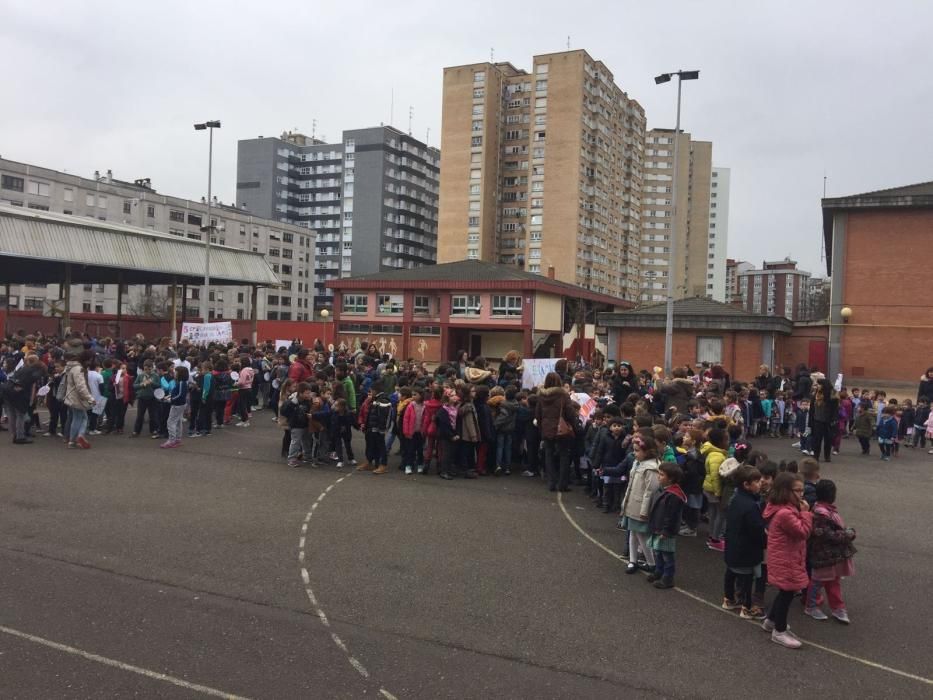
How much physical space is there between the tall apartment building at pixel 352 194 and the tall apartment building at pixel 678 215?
38015 mm

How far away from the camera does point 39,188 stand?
77375 millimetres

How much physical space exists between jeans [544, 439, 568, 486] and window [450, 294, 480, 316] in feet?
125

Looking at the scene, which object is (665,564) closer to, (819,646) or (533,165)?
(819,646)

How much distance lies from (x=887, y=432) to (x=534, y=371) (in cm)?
807

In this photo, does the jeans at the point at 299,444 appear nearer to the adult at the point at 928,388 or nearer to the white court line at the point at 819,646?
the white court line at the point at 819,646

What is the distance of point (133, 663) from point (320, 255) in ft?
400

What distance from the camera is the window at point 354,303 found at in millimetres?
52938

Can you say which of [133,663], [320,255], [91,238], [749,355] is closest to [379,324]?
[91,238]

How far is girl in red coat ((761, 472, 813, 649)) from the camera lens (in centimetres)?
594

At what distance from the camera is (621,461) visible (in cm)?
998

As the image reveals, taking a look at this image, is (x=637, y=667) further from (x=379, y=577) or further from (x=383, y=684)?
(x=379, y=577)

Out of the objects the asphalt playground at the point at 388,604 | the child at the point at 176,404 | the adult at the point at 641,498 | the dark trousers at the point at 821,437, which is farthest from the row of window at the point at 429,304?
the adult at the point at 641,498

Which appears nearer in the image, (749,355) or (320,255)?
(749,355)

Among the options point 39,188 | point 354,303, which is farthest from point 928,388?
point 39,188
